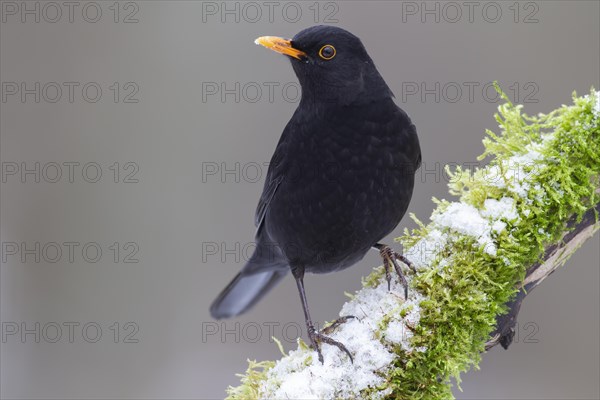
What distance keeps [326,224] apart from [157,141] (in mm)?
4100

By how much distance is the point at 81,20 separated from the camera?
24.5 ft

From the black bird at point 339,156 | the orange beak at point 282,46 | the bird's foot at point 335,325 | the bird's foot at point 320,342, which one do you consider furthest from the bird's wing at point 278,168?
the bird's foot at point 335,325

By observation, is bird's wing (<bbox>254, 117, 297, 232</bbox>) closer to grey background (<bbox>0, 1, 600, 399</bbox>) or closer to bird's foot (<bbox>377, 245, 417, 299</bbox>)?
bird's foot (<bbox>377, 245, 417, 299</bbox>)

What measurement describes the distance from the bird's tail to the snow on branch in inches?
67.2

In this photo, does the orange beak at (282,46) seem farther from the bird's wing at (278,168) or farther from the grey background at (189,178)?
the grey background at (189,178)

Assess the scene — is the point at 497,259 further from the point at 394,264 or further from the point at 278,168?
the point at 278,168

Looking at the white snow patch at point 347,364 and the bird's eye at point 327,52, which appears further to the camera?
the bird's eye at point 327,52

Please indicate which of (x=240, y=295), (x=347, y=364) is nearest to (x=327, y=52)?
(x=347, y=364)

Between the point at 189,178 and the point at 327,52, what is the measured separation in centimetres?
396

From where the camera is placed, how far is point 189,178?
7.37m

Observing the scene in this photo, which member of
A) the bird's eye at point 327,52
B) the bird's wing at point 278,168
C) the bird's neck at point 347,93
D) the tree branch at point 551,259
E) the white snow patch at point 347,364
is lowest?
the white snow patch at point 347,364

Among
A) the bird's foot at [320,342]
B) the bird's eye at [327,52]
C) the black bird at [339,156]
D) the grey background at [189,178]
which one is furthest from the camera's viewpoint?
the grey background at [189,178]

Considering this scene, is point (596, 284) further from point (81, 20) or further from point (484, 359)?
point (81, 20)

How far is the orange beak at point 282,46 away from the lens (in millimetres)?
3672
